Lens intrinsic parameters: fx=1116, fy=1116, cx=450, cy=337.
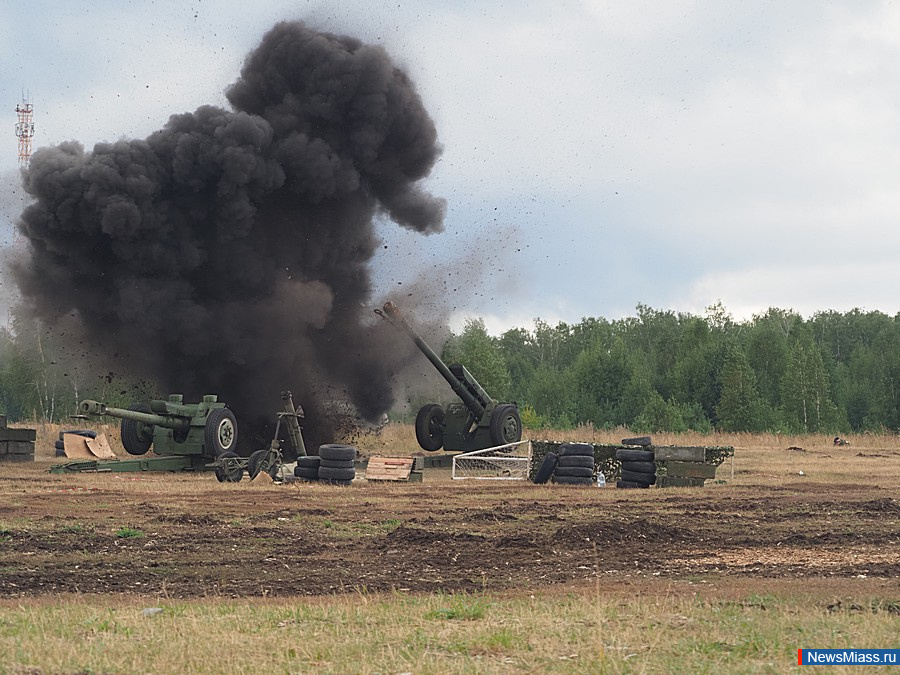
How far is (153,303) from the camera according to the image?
27.8 m

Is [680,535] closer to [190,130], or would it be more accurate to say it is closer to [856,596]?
[856,596]

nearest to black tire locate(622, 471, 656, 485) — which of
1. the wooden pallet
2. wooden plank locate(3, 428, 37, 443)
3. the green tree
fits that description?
the wooden pallet

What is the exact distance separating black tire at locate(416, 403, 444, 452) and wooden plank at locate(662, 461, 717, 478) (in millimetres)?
8410

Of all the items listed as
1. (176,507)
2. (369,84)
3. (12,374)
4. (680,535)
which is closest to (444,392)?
(369,84)

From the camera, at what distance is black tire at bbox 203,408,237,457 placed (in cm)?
2438

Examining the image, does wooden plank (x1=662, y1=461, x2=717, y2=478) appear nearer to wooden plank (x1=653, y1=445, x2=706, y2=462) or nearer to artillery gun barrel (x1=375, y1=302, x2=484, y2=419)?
wooden plank (x1=653, y1=445, x2=706, y2=462)

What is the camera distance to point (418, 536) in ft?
43.7

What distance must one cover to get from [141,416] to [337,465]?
5.13 m

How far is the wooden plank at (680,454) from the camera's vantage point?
22938mm

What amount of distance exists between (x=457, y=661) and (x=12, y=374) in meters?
56.6

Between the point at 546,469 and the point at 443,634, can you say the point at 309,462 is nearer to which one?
the point at 546,469

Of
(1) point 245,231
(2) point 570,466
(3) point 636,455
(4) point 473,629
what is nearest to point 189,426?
(1) point 245,231

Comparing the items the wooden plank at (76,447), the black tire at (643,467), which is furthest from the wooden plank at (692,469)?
the wooden plank at (76,447)

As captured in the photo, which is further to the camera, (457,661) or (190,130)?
(190,130)
